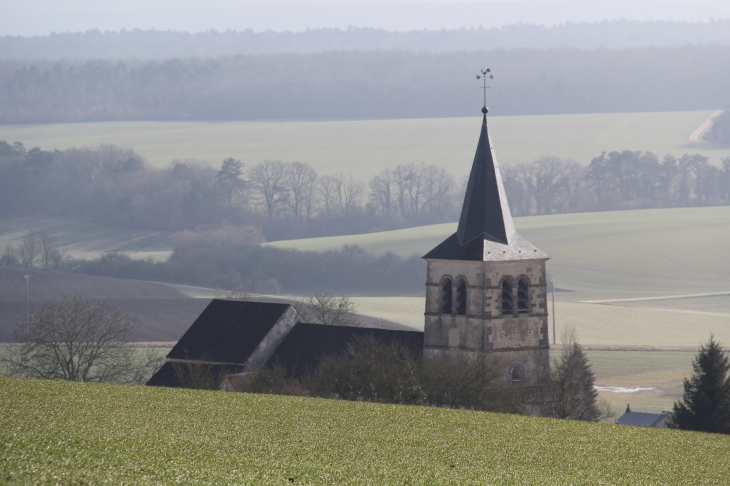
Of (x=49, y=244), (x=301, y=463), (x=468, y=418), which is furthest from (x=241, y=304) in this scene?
(x=49, y=244)

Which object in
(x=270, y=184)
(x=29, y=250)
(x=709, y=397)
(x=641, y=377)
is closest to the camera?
(x=709, y=397)

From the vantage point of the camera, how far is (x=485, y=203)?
143 feet

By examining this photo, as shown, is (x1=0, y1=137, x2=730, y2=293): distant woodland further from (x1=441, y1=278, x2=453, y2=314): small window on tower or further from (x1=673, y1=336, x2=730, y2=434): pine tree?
(x1=673, y1=336, x2=730, y2=434): pine tree

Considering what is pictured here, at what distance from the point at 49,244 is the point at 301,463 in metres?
127

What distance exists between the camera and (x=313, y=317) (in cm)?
5862

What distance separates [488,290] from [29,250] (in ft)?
359

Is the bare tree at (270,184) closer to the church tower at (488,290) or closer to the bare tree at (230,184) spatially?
the bare tree at (230,184)

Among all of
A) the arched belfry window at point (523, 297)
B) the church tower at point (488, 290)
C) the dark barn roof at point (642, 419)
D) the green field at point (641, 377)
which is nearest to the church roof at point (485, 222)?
the church tower at point (488, 290)

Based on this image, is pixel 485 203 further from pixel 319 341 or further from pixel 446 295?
pixel 319 341

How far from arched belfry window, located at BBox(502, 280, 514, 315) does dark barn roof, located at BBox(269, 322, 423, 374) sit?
11.2ft

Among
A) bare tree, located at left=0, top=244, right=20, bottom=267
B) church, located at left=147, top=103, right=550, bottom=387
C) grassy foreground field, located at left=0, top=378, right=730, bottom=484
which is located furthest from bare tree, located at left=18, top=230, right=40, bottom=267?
grassy foreground field, located at left=0, top=378, right=730, bottom=484

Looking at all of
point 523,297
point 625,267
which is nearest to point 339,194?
point 625,267

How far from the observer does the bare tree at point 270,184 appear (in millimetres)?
163375

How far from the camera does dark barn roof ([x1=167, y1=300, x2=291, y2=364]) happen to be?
4484cm
